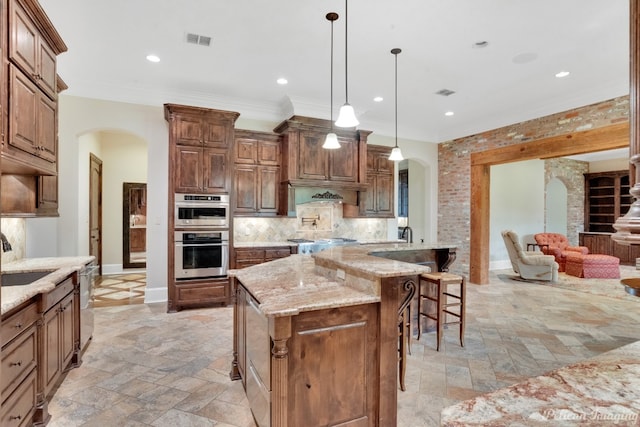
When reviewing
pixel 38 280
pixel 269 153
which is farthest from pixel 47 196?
pixel 269 153

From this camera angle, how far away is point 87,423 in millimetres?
2443

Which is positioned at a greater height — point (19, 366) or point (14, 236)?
point (14, 236)

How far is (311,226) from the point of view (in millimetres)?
6484

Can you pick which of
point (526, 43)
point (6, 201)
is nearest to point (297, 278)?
point (6, 201)

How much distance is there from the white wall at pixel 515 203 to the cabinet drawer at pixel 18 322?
8809 mm

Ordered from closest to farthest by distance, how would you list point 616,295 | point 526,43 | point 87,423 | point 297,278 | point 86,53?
point 87,423
point 297,278
point 526,43
point 86,53
point 616,295

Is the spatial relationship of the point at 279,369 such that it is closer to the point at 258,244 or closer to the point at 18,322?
the point at 18,322

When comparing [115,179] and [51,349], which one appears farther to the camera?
[115,179]

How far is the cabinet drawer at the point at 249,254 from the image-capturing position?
206 inches

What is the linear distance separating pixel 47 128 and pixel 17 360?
197 cm

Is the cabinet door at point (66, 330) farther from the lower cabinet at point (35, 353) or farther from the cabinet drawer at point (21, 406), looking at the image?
the cabinet drawer at point (21, 406)

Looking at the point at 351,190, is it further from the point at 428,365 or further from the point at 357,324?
the point at 357,324

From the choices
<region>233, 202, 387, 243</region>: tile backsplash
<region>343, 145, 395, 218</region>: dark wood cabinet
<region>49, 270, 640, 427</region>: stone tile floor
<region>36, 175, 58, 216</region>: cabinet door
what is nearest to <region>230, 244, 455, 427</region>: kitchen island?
<region>49, 270, 640, 427</region>: stone tile floor

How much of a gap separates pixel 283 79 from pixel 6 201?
11.3ft
